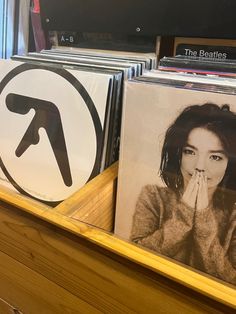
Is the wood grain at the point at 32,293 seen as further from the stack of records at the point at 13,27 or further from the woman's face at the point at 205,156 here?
the stack of records at the point at 13,27

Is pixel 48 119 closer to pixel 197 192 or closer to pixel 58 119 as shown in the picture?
pixel 58 119

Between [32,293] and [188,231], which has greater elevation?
[188,231]

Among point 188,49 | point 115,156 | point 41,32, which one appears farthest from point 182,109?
point 41,32

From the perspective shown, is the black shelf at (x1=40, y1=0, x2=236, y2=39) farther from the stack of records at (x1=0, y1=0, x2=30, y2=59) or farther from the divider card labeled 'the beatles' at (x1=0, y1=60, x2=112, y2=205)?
the divider card labeled 'the beatles' at (x1=0, y1=60, x2=112, y2=205)

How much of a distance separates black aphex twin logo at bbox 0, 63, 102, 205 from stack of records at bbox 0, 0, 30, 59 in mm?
318

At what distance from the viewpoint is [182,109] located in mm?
571

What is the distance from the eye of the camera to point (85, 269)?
52 centimetres

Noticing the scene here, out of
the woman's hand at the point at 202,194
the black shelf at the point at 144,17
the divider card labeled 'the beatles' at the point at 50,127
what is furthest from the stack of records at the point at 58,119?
the woman's hand at the point at 202,194

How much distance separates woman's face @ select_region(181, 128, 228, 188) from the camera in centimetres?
56

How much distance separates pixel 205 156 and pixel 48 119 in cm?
37

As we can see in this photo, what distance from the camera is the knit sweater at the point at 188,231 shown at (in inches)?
23.4

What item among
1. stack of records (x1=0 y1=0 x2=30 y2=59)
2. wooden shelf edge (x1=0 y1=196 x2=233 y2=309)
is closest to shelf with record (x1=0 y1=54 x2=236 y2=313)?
wooden shelf edge (x1=0 y1=196 x2=233 y2=309)

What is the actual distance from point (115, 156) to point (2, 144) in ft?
0.96

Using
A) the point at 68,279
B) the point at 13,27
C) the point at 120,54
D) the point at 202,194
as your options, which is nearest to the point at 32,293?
the point at 68,279
